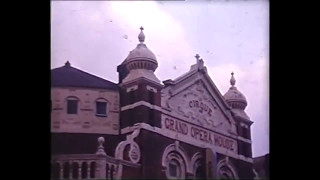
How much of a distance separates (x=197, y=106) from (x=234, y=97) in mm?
210

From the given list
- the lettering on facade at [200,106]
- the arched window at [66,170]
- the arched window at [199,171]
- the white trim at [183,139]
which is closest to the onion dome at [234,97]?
the lettering on facade at [200,106]

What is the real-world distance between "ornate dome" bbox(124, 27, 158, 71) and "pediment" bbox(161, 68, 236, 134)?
163mm

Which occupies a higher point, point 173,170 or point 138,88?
point 138,88

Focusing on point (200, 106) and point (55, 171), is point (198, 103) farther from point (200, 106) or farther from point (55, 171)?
point (55, 171)

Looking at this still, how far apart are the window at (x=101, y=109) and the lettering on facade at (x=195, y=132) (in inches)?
12.8

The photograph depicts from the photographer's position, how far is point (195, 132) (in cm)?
336

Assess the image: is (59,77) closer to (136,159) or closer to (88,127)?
(88,127)

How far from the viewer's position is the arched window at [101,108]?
3.28 meters

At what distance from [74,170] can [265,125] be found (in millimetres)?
1061

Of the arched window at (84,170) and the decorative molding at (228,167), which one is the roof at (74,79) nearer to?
the arched window at (84,170)

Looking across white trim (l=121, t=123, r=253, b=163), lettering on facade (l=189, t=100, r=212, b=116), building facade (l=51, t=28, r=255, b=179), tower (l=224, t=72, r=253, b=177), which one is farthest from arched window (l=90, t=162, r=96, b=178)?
tower (l=224, t=72, r=253, b=177)

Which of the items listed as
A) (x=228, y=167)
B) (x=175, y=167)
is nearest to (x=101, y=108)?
(x=175, y=167)

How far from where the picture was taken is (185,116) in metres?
3.38
